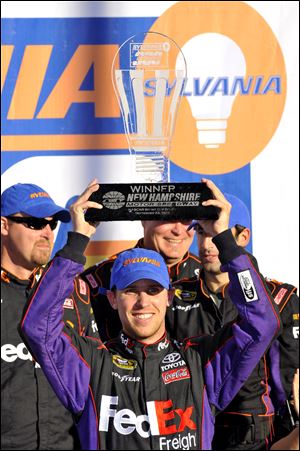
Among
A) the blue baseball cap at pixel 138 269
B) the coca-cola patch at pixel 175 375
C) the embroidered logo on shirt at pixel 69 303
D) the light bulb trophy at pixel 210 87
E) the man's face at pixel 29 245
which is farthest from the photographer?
the light bulb trophy at pixel 210 87

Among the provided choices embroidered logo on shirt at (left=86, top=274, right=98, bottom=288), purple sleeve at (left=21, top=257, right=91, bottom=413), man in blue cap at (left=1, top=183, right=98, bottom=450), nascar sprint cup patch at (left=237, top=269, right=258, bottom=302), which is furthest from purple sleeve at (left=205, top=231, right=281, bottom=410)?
embroidered logo on shirt at (left=86, top=274, right=98, bottom=288)

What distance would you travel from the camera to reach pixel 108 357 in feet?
8.98

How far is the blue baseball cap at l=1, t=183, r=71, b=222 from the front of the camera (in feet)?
12.1

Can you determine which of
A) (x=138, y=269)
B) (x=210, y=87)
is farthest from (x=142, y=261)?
(x=210, y=87)

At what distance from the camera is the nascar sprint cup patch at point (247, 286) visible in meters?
2.60

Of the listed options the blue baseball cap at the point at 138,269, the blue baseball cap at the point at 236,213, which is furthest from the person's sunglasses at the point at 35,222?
the blue baseball cap at the point at 138,269

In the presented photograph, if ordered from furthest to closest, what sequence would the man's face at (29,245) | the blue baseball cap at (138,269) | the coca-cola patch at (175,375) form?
the man's face at (29,245) < the blue baseball cap at (138,269) < the coca-cola patch at (175,375)

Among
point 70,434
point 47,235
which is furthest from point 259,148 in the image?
point 70,434

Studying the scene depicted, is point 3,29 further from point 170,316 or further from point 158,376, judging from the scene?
point 158,376

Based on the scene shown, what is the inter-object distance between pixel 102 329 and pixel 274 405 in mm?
735

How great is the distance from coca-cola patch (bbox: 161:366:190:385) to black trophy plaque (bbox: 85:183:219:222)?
0.53 metres

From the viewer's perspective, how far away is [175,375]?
107 inches

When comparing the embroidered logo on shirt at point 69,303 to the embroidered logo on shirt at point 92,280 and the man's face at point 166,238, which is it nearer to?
the embroidered logo on shirt at point 92,280

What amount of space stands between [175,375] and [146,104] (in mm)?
820
